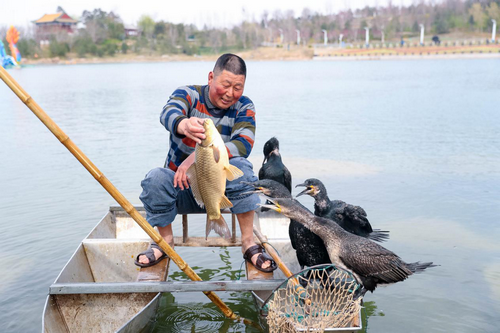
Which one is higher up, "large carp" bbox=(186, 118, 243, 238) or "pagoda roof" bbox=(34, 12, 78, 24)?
"pagoda roof" bbox=(34, 12, 78, 24)

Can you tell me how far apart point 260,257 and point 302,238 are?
0.49m

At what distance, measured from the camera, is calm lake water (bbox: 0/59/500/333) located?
5703 millimetres

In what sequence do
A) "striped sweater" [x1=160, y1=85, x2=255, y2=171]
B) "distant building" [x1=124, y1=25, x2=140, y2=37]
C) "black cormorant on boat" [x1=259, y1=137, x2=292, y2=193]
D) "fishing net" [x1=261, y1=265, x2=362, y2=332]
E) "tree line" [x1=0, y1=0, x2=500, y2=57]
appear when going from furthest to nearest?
"distant building" [x1=124, y1=25, x2=140, y2=37], "tree line" [x1=0, y1=0, x2=500, y2=57], "black cormorant on boat" [x1=259, y1=137, x2=292, y2=193], "striped sweater" [x1=160, y1=85, x2=255, y2=171], "fishing net" [x1=261, y1=265, x2=362, y2=332]

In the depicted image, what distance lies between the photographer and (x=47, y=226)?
27.2 ft

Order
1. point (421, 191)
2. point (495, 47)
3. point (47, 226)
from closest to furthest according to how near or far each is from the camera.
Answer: point (47, 226)
point (421, 191)
point (495, 47)

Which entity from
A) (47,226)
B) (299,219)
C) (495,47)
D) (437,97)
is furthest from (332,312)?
(495,47)

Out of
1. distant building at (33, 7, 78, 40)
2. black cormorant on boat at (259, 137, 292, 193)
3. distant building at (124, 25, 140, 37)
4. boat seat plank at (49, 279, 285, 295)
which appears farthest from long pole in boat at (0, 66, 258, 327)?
distant building at (124, 25, 140, 37)

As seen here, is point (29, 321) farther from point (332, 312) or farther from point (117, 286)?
point (332, 312)

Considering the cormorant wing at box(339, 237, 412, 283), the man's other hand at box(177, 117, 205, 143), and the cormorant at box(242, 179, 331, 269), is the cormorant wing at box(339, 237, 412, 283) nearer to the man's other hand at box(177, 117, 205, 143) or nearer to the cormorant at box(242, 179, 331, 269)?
the cormorant at box(242, 179, 331, 269)

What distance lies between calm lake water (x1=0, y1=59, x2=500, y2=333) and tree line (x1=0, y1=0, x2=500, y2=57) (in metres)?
78.8

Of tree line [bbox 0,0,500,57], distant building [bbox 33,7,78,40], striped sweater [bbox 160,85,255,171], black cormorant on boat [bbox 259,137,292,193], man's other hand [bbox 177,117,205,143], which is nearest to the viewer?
man's other hand [bbox 177,117,205,143]

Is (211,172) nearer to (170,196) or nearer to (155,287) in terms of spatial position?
(170,196)

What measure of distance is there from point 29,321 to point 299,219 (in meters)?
3.21

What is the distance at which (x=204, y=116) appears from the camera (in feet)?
17.0
